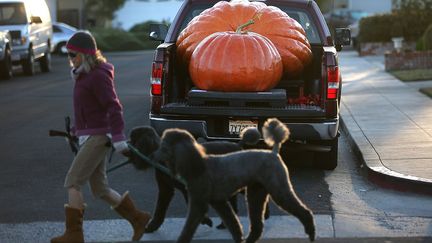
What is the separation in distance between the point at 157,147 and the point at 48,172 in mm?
3888

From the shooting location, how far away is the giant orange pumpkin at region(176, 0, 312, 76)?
9.55 m

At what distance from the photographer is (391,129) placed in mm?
11672

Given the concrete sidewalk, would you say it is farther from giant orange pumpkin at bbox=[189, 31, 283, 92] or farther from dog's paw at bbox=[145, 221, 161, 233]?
dog's paw at bbox=[145, 221, 161, 233]

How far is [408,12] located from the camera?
30.2 meters

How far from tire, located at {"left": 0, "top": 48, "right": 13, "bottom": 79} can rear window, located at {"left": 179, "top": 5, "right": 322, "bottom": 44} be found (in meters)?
13.5

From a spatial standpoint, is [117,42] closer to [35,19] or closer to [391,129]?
[35,19]

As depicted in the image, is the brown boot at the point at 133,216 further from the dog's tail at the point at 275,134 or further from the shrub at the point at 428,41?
the shrub at the point at 428,41

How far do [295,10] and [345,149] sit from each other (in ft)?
6.36

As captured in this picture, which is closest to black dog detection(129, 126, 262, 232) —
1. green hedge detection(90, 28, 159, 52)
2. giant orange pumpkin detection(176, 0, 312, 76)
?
giant orange pumpkin detection(176, 0, 312, 76)

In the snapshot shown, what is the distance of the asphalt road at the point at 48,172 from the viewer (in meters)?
7.69

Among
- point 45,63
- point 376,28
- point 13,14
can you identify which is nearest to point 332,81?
point 13,14

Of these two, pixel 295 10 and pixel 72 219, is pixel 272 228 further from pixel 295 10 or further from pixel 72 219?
pixel 295 10

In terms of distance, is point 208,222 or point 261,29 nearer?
point 208,222

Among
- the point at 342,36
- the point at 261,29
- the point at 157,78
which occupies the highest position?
the point at 261,29
